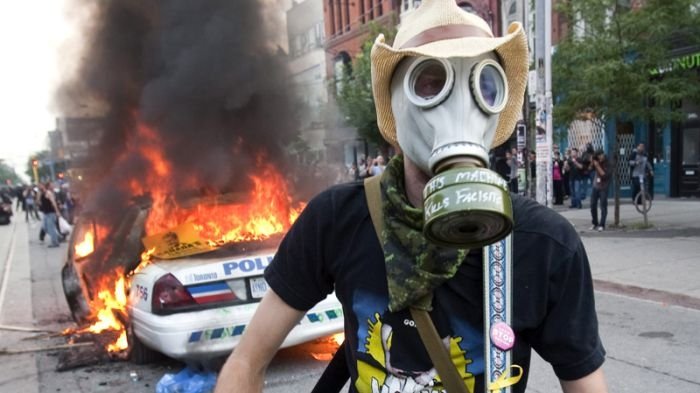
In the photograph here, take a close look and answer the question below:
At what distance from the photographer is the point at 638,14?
404 inches

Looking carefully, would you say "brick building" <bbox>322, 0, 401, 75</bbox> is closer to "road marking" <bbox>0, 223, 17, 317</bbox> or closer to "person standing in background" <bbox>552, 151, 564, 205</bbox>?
"person standing in background" <bbox>552, 151, 564, 205</bbox>

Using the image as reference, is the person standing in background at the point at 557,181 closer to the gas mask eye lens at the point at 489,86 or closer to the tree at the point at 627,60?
the tree at the point at 627,60

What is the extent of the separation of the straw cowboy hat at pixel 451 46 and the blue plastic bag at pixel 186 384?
119 inches

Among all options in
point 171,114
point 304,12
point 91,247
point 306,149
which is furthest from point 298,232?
point 304,12

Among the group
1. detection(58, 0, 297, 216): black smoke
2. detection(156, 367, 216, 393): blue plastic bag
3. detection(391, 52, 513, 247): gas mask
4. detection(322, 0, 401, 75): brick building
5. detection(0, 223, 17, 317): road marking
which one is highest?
detection(322, 0, 401, 75): brick building

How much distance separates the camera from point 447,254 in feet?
4.25

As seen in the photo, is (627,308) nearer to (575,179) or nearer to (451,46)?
(451,46)

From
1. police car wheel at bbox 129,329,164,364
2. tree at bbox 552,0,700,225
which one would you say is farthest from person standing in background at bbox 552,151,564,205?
police car wheel at bbox 129,329,164,364

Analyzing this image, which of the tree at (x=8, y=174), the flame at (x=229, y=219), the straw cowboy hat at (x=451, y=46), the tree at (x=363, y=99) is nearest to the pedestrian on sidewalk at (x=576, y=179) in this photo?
the tree at (x=363, y=99)

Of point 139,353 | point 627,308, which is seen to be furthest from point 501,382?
point 627,308

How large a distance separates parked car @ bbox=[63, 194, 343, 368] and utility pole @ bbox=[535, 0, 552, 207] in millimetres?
8143

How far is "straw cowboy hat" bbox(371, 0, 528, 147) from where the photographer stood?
1333 mm

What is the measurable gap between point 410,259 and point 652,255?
8524 mm

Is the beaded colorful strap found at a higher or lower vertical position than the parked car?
higher
